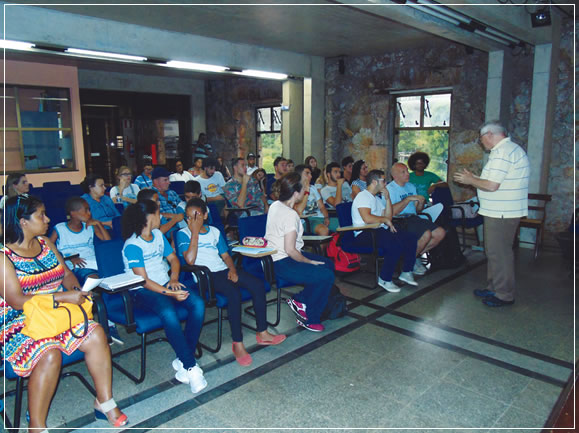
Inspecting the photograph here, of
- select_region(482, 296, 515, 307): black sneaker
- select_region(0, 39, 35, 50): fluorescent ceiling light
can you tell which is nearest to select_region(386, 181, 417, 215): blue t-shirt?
select_region(482, 296, 515, 307): black sneaker

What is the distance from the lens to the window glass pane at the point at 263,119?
11539mm

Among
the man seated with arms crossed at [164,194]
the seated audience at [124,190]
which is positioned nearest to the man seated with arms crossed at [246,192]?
the man seated with arms crossed at [164,194]

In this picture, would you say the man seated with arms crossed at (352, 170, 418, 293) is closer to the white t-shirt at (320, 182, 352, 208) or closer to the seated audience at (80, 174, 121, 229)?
the white t-shirt at (320, 182, 352, 208)

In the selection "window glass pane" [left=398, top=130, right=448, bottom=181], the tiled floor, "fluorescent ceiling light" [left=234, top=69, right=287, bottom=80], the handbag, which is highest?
"fluorescent ceiling light" [left=234, top=69, right=287, bottom=80]

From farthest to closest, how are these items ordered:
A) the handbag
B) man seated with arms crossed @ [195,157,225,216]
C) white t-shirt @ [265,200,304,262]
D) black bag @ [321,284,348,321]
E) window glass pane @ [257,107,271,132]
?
window glass pane @ [257,107,271,132]
man seated with arms crossed @ [195,157,225,216]
black bag @ [321,284,348,321]
white t-shirt @ [265,200,304,262]
the handbag

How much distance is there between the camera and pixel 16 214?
2334 mm

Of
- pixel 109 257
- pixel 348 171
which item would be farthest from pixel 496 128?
pixel 109 257

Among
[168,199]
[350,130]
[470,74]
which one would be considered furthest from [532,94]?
[168,199]

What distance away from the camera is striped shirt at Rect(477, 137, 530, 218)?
3.98m

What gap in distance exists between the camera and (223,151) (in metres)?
12.7

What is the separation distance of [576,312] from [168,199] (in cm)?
428

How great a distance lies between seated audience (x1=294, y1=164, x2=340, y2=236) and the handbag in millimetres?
3055

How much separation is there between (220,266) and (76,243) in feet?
4.24

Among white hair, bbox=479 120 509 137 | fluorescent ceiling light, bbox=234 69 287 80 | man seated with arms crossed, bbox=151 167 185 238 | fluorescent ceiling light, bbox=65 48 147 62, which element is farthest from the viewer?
fluorescent ceiling light, bbox=234 69 287 80
